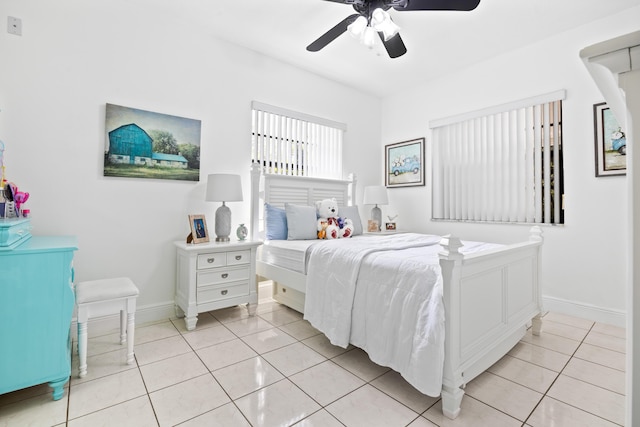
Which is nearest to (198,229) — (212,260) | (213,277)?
(212,260)

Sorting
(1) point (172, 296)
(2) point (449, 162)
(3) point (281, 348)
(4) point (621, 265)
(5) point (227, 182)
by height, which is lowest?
(3) point (281, 348)

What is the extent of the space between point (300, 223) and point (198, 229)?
0.99 meters

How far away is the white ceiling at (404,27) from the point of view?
2.65 meters

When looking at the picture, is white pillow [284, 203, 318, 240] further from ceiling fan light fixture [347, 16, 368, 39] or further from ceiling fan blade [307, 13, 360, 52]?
ceiling fan light fixture [347, 16, 368, 39]

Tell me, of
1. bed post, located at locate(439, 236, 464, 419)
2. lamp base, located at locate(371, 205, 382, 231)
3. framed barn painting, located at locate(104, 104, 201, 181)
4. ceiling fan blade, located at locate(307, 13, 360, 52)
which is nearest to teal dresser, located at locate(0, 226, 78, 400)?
framed barn painting, located at locate(104, 104, 201, 181)

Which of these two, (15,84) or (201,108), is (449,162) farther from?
(15,84)

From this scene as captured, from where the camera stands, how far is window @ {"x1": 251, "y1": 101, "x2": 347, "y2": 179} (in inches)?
138

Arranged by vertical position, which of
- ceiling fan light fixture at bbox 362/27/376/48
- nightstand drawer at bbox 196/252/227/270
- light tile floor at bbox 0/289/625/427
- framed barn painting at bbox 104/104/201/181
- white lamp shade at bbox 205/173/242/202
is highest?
ceiling fan light fixture at bbox 362/27/376/48

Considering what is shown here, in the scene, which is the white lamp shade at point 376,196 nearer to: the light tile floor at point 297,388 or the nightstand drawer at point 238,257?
the nightstand drawer at point 238,257

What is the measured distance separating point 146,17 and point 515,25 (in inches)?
137

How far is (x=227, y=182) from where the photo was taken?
2842mm

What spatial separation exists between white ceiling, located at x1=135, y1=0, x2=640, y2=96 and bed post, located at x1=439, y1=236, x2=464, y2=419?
1.81m

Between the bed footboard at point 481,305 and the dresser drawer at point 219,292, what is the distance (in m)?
1.90

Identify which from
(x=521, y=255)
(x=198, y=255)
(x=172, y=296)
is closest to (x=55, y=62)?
(x=198, y=255)
